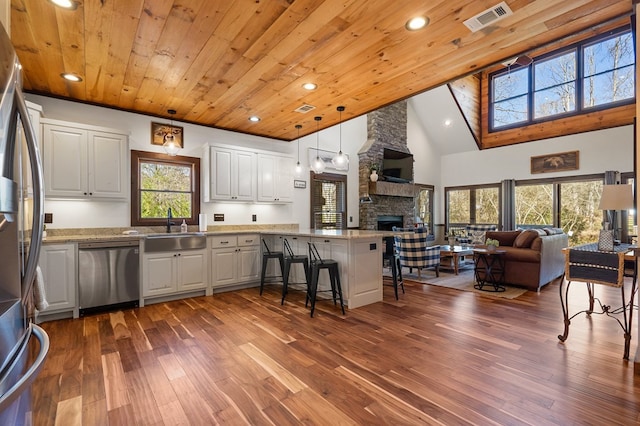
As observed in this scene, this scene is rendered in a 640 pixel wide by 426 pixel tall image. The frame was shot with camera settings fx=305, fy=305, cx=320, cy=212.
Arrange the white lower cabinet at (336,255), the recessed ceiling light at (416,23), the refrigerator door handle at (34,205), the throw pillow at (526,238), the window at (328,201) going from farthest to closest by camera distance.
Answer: the window at (328,201) < the throw pillow at (526,238) < the white lower cabinet at (336,255) < the recessed ceiling light at (416,23) < the refrigerator door handle at (34,205)

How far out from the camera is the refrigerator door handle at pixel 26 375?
0.70m

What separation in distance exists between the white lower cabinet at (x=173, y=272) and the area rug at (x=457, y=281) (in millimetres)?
3200

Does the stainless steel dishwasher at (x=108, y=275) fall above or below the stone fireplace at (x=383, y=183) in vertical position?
below

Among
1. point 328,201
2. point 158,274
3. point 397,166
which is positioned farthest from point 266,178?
point 397,166

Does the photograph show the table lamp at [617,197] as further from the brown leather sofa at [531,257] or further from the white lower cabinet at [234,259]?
the white lower cabinet at [234,259]

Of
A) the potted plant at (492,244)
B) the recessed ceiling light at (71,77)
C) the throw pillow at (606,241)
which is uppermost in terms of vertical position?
the recessed ceiling light at (71,77)

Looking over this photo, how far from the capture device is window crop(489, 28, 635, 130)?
261 inches

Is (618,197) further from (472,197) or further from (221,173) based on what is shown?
(472,197)

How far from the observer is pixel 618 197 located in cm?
319

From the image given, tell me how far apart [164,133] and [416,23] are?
396 centimetres

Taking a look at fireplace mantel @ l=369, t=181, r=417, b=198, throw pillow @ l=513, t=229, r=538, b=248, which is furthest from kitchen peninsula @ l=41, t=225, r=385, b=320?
fireplace mantel @ l=369, t=181, r=417, b=198

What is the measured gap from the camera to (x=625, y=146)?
21.6 ft

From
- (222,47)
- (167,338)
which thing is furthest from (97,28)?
(167,338)

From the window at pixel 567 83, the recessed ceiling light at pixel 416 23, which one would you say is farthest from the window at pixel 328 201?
the window at pixel 567 83
